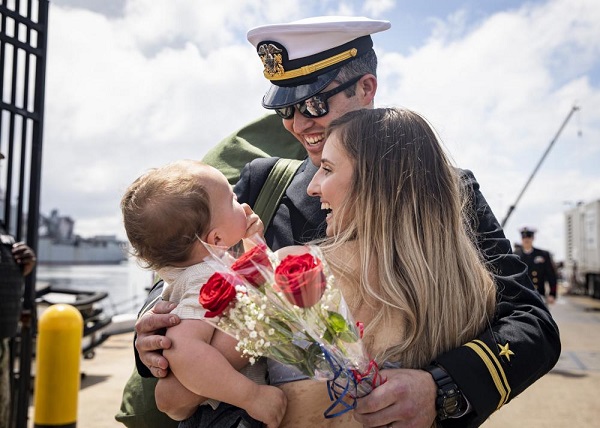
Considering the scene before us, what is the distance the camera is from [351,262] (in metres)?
1.63

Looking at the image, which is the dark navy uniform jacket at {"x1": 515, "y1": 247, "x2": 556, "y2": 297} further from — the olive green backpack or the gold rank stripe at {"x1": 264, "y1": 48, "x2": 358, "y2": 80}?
the olive green backpack

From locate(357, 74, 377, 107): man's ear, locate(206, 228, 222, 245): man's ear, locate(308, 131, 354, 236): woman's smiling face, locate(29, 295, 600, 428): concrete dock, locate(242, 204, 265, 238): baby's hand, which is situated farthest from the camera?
locate(29, 295, 600, 428): concrete dock

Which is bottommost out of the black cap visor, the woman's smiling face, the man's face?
the woman's smiling face

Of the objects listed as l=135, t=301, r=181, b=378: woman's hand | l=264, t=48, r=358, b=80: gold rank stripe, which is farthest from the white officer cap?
l=135, t=301, r=181, b=378: woman's hand

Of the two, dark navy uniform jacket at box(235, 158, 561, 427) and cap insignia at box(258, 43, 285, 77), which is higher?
cap insignia at box(258, 43, 285, 77)

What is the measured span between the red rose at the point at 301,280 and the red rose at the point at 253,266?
6 cm

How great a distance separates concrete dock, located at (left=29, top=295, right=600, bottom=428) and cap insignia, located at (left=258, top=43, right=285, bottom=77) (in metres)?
4.87

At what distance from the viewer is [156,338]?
5.59 feet

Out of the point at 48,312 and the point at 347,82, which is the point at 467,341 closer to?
the point at 347,82

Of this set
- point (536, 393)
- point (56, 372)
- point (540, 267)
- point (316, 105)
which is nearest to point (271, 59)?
point (316, 105)

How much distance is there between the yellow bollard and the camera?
12.3 feet

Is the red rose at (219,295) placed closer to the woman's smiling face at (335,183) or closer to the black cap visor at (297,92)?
the woman's smiling face at (335,183)

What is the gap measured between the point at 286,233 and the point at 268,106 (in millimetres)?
500

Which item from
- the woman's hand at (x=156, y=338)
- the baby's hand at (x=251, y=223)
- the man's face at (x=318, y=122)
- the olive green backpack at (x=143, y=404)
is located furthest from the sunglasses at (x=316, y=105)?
the woman's hand at (x=156, y=338)
